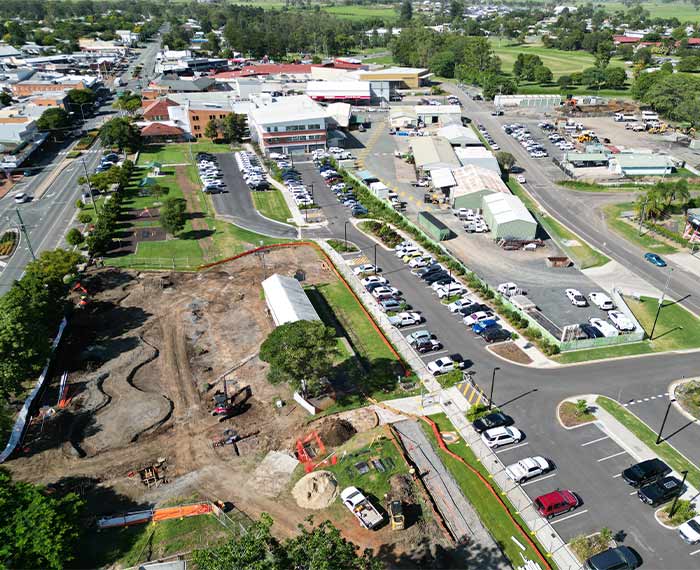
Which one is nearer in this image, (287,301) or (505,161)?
(287,301)

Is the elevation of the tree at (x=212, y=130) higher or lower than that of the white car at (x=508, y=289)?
higher

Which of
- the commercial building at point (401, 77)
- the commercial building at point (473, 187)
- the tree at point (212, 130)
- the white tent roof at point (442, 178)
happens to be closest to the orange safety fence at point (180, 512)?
the commercial building at point (473, 187)

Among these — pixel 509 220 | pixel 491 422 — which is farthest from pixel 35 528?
pixel 509 220

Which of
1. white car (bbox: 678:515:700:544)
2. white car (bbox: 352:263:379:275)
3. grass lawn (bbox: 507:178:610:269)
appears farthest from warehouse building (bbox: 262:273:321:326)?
grass lawn (bbox: 507:178:610:269)

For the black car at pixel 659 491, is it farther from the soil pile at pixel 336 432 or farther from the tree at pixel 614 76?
the tree at pixel 614 76

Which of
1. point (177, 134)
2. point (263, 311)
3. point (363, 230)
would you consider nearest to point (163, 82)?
point (177, 134)

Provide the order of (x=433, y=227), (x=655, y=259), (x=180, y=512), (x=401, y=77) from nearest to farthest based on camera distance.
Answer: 1. (x=180, y=512)
2. (x=655, y=259)
3. (x=433, y=227)
4. (x=401, y=77)

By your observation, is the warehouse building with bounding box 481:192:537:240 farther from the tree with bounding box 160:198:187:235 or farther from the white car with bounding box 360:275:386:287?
the tree with bounding box 160:198:187:235

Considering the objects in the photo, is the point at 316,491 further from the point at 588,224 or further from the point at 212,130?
the point at 212,130
